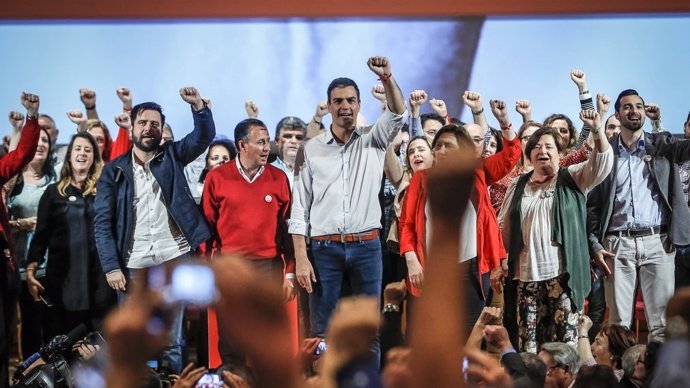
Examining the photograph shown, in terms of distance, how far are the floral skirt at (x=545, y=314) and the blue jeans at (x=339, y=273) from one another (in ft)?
2.03

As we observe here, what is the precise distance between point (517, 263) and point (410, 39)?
1.73 metres

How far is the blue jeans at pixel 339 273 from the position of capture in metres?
3.66

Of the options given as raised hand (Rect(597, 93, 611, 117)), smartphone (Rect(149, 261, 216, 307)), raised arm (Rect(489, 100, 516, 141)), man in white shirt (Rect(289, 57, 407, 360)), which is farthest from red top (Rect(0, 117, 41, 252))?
smartphone (Rect(149, 261, 216, 307))

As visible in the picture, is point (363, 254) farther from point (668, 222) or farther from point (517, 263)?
point (668, 222)

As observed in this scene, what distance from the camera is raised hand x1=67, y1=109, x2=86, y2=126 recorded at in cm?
478

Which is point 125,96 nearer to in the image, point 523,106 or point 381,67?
point 381,67

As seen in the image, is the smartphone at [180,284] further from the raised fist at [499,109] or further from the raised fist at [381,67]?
the raised fist at [499,109]

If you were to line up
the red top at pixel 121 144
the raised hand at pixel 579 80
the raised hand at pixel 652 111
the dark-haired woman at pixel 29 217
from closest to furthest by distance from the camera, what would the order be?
the raised hand at pixel 579 80, the dark-haired woman at pixel 29 217, the red top at pixel 121 144, the raised hand at pixel 652 111

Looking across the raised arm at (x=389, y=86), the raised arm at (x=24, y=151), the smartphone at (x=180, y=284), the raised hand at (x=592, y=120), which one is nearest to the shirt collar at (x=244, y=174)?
the raised arm at (x=389, y=86)

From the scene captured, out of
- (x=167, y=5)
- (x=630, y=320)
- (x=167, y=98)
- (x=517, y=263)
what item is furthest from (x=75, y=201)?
(x=630, y=320)

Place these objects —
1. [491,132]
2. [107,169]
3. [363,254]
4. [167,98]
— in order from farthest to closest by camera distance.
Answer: [167,98], [491,132], [107,169], [363,254]

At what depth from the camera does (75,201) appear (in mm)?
4098

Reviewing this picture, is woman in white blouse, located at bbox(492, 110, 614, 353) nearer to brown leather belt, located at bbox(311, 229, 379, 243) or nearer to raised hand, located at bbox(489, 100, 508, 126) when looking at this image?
raised hand, located at bbox(489, 100, 508, 126)

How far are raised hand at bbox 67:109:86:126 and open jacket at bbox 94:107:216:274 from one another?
0.95 meters
